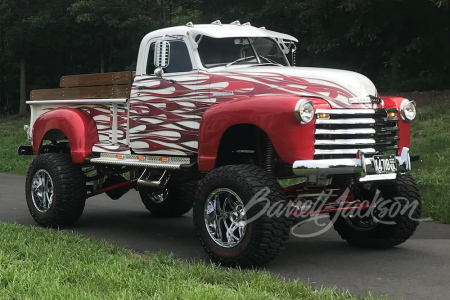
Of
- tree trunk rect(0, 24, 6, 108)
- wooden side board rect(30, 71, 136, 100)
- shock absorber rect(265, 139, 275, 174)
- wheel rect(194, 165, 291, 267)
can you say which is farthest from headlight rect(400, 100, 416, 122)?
tree trunk rect(0, 24, 6, 108)

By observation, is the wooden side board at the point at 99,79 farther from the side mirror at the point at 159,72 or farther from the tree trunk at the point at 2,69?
the tree trunk at the point at 2,69

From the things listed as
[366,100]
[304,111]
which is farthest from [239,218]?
[366,100]

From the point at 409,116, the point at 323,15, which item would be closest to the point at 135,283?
the point at 409,116

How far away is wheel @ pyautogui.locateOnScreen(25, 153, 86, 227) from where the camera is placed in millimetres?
8516

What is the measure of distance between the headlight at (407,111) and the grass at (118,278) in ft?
7.75

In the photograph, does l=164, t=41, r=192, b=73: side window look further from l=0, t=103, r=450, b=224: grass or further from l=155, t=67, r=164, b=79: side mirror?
l=0, t=103, r=450, b=224: grass

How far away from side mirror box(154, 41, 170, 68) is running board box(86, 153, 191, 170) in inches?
40.5

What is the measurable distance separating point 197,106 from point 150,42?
4.49 feet

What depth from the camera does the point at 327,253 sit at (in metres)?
7.15

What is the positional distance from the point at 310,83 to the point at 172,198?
3567mm

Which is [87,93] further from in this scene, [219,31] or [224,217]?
[224,217]

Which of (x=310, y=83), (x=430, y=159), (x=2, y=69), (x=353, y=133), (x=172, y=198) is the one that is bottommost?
(x=172, y=198)

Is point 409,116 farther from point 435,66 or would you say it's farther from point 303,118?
point 435,66

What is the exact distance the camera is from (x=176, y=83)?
7598mm
